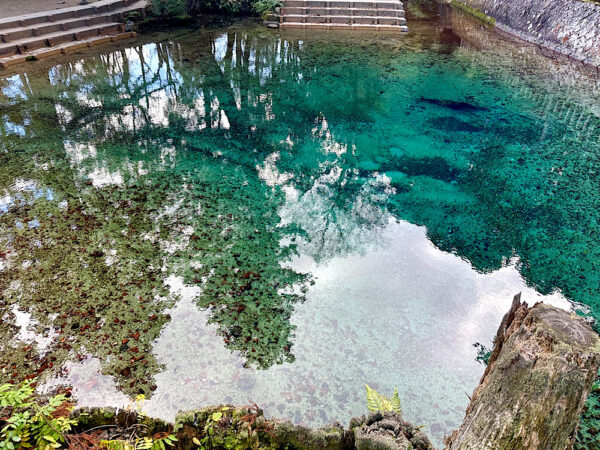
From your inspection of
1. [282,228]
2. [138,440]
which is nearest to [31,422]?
[138,440]

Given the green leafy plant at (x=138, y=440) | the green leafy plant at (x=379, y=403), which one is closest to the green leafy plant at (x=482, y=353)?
the green leafy plant at (x=379, y=403)

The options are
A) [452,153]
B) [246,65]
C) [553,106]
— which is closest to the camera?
[452,153]

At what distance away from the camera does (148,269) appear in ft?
11.3

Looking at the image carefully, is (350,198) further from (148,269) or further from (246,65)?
(246,65)

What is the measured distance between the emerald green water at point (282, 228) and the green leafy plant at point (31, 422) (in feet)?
2.41

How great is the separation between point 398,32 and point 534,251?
9.08 meters

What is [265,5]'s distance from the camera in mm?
11094

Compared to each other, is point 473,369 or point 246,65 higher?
point 246,65

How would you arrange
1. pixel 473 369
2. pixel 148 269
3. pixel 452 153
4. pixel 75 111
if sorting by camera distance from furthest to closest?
1. pixel 75 111
2. pixel 452 153
3. pixel 148 269
4. pixel 473 369

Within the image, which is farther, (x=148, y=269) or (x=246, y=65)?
(x=246, y=65)

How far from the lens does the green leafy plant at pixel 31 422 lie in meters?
1.64

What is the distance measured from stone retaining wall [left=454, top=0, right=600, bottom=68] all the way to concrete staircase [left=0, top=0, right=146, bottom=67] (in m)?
10.5

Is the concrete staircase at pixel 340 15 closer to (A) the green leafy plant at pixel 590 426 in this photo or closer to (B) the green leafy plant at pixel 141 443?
(A) the green leafy plant at pixel 590 426

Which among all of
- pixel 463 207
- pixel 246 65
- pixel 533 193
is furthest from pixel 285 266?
pixel 246 65
